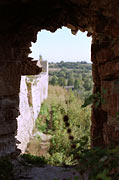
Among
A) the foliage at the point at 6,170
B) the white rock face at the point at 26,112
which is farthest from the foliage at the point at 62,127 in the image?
the foliage at the point at 6,170

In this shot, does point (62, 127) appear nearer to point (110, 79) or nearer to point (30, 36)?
point (30, 36)

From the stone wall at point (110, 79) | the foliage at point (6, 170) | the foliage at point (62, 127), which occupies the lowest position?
the foliage at point (62, 127)

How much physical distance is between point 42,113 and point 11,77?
8276mm

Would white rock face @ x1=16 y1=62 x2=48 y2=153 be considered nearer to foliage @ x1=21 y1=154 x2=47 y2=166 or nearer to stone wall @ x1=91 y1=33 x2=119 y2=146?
foliage @ x1=21 y1=154 x2=47 y2=166

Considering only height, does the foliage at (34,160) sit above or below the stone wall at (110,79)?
below

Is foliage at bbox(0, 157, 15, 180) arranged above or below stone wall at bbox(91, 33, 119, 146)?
below

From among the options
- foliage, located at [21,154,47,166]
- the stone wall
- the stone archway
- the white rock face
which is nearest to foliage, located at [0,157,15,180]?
the stone archway

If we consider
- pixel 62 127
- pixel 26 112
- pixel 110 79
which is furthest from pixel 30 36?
pixel 62 127

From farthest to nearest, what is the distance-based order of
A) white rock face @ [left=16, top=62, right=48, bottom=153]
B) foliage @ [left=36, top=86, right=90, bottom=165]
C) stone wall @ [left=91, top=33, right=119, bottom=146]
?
foliage @ [left=36, top=86, right=90, bottom=165]
white rock face @ [left=16, top=62, right=48, bottom=153]
stone wall @ [left=91, top=33, right=119, bottom=146]

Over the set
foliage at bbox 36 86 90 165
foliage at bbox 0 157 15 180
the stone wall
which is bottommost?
foliage at bbox 36 86 90 165

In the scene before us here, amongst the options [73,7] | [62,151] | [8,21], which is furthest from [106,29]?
[62,151]

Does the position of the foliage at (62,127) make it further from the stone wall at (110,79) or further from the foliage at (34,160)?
the stone wall at (110,79)

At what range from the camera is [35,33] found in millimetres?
3676

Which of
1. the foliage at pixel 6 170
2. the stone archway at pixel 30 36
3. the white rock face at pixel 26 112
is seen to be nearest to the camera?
the foliage at pixel 6 170
